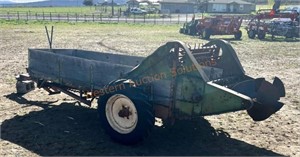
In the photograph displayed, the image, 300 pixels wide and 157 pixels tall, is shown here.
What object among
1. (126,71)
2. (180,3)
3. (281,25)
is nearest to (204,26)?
(281,25)

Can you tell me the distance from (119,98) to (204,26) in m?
20.5

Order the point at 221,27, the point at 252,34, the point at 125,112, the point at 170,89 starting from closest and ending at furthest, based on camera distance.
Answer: the point at 170,89 → the point at 125,112 → the point at 221,27 → the point at 252,34

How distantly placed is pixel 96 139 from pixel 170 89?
152 cm

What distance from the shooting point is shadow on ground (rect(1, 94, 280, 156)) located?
17.5ft

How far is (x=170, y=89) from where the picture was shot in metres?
5.26

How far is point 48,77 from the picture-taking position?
705 centimetres

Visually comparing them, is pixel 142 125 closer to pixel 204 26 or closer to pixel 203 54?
pixel 203 54

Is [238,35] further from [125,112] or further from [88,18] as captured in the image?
[88,18]

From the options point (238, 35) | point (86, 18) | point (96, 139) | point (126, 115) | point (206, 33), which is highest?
point (86, 18)

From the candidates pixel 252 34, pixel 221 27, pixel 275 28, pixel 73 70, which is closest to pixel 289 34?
pixel 275 28

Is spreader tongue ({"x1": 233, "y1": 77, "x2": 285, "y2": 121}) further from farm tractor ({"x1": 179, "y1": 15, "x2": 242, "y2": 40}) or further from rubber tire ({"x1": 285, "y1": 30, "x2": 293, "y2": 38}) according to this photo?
rubber tire ({"x1": 285, "y1": 30, "x2": 293, "y2": 38})

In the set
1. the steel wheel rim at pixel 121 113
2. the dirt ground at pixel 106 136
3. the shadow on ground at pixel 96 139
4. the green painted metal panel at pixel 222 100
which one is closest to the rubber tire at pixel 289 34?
the dirt ground at pixel 106 136

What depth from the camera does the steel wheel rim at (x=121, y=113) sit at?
5.40 m

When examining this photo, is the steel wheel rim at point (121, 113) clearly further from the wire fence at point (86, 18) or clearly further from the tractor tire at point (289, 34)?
the wire fence at point (86, 18)
